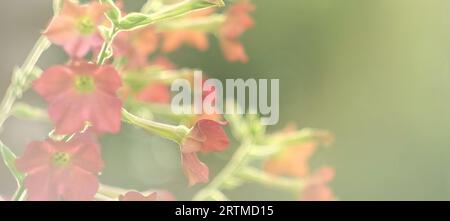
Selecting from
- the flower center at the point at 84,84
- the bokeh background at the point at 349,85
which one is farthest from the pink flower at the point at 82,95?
the bokeh background at the point at 349,85

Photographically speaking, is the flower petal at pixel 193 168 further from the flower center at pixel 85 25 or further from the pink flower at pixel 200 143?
the flower center at pixel 85 25

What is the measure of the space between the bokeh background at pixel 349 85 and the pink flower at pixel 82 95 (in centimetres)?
15

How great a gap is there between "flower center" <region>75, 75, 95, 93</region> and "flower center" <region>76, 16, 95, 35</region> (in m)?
0.03

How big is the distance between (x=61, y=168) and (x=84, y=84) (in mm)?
58

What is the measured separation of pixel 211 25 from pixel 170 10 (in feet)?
0.46

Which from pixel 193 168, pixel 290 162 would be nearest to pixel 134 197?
pixel 193 168

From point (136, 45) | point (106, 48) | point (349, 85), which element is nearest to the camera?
point (106, 48)

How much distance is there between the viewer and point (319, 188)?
60 cm

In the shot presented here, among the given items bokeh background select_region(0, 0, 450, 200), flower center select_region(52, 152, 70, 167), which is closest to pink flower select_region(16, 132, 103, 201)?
flower center select_region(52, 152, 70, 167)

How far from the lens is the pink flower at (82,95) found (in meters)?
0.45

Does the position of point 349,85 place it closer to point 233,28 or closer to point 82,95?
point 233,28

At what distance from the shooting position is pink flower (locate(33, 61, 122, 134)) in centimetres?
45

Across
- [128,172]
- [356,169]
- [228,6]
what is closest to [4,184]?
[128,172]

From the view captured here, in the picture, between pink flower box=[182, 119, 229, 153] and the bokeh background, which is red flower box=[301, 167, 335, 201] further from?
pink flower box=[182, 119, 229, 153]
